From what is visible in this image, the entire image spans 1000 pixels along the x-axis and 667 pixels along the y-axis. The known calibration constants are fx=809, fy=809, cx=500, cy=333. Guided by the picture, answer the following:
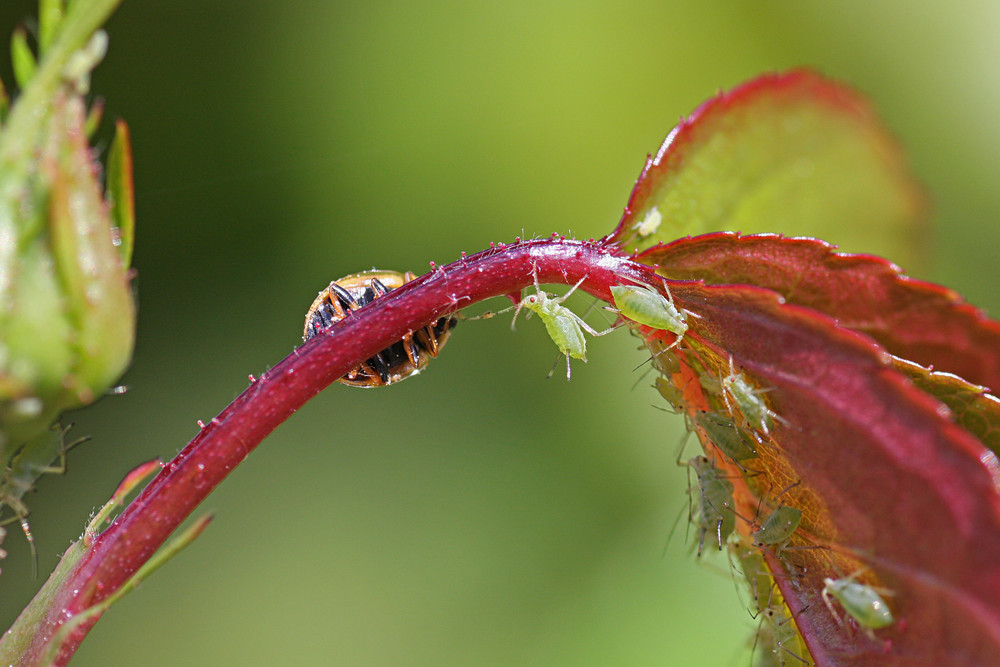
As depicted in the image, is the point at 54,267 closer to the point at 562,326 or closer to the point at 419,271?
the point at 562,326

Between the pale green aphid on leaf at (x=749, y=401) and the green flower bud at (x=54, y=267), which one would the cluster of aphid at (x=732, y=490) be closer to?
the pale green aphid on leaf at (x=749, y=401)

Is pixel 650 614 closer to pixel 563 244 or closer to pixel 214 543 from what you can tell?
pixel 214 543

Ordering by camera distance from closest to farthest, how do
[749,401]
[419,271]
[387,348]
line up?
[749,401] < [387,348] < [419,271]

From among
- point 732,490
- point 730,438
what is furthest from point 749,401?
point 732,490

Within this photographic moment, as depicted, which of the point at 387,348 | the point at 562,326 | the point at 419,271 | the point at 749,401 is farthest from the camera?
the point at 419,271

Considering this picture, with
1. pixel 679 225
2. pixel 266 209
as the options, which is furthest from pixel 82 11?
pixel 266 209

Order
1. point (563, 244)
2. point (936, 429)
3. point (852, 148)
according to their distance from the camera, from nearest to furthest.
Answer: point (936, 429) → point (563, 244) → point (852, 148)

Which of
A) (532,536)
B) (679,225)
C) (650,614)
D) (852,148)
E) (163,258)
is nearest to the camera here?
(679,225)
